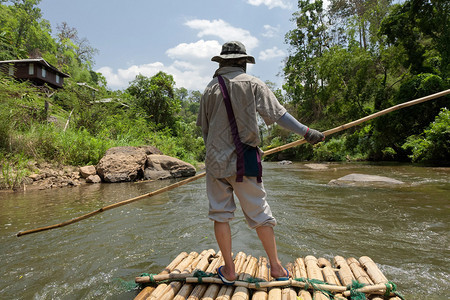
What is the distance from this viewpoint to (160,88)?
59.2ft

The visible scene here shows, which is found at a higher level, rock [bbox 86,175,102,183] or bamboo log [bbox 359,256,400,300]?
rock [bbox 86,175,102,183]

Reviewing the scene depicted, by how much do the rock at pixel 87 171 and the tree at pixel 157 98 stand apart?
337 inches

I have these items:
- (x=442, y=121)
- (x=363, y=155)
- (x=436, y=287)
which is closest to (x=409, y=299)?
(x=436, y=287)

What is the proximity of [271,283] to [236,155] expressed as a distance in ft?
2.84

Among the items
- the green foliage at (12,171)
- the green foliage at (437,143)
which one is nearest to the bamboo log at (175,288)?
the green foliage at (12,171)

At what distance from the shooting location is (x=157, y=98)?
59.2ft

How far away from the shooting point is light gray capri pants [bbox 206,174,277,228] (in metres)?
1.78

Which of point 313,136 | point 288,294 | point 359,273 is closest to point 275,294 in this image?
point 288,294

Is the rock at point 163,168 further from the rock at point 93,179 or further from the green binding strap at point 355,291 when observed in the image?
the green binding strap at point 355,291

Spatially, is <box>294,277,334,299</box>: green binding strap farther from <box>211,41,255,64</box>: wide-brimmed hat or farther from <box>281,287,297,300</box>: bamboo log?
<box>211,41,255,64</box>: wide-brimmed hat

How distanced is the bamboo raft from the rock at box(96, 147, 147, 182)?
7309 millimetres

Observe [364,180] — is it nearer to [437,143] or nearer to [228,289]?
[437,143]

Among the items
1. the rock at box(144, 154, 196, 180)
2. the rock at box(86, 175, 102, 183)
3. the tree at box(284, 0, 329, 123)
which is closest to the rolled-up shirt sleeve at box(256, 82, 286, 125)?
the rock at box(86, 175, 102, 183)

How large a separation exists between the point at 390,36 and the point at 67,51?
4546 centimetres
